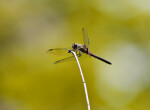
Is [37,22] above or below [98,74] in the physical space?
above

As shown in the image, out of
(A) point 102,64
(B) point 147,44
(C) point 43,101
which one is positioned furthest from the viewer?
(B) point 147,44

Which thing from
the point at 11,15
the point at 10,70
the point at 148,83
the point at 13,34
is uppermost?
the point at 11,15

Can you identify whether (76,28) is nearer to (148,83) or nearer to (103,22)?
(103,22)

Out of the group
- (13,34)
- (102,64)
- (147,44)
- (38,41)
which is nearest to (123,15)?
(147,44)

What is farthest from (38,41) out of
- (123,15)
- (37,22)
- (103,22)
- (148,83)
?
(148,83)

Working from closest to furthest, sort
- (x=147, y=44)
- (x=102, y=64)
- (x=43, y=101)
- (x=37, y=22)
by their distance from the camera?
(x=43, y=101) → (x=102, y=64) → (x=147, y=44) → (x=37, y=22)

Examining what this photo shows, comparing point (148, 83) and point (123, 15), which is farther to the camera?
point (123, 15)

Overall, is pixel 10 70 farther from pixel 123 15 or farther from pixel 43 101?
pixel 123 15
